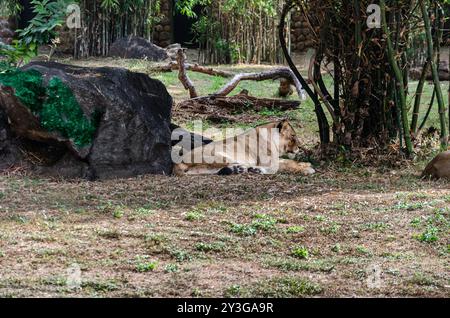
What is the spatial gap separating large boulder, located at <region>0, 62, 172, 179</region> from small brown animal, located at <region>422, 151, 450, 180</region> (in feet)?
7.18

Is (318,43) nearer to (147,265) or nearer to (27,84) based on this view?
(27,84)

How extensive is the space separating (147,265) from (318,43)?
12.5ft

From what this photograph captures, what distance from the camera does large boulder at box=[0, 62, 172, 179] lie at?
6625 mm

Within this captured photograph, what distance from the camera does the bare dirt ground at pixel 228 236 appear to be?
4.07 metres

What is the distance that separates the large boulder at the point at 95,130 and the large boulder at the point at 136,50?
779 cm

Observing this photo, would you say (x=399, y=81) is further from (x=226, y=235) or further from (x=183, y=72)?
(x=183, y=72)

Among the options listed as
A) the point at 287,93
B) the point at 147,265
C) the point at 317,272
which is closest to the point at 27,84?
the point at 147,265

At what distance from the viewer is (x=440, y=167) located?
6711mm

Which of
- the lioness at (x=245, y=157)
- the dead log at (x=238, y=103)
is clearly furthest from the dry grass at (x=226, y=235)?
the dead log at (x=238, y=103)

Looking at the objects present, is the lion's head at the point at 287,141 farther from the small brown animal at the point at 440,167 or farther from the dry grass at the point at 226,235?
the small brown animal at the point at 440,167

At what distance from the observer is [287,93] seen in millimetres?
11281

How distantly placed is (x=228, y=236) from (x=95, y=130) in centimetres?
212

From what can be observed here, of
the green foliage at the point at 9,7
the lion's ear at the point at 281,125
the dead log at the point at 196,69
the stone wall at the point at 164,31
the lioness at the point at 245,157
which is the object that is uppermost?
the green foliage at the point at 9,7

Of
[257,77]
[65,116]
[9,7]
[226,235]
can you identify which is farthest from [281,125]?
[9,7]
